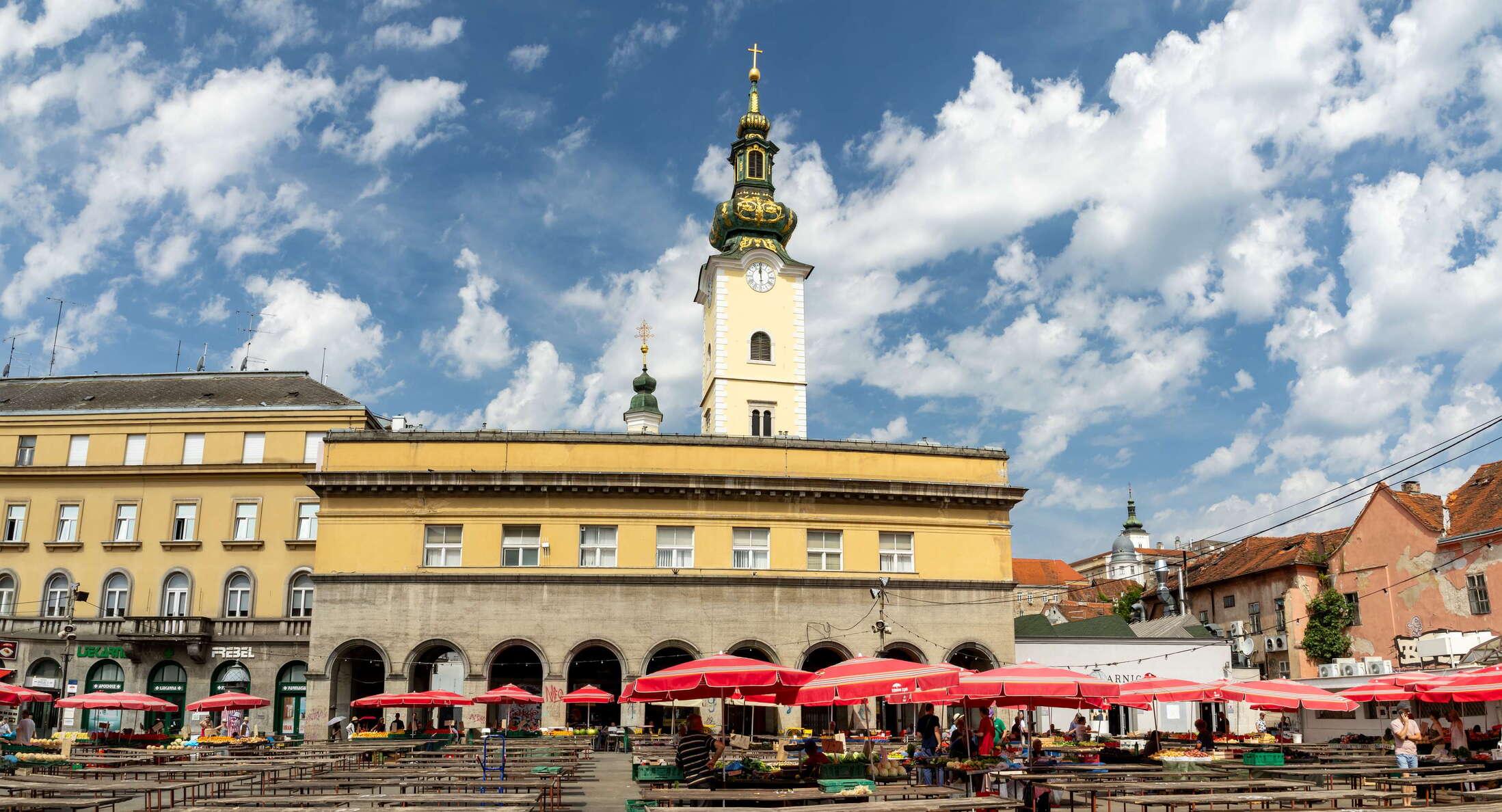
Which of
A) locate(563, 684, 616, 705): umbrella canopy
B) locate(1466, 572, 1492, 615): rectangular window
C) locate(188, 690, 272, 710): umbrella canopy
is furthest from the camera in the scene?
locate(1466, 572, 1492, 615): rectangular window

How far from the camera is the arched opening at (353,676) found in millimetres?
36656

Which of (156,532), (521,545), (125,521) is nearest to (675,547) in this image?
(521,545)

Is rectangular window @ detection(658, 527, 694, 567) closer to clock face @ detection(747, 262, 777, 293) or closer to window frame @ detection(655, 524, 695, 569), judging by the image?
window frame @ detection(655, 524, 695, 569)

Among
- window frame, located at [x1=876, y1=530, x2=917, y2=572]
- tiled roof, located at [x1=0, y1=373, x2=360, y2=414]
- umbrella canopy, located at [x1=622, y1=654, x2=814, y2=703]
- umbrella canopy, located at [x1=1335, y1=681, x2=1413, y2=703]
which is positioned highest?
tiled roof, located at [x1=0, y1=373, x2=360, y2=414]

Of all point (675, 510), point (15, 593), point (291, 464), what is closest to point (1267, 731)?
point (675, 510)

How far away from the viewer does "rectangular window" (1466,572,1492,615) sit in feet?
138

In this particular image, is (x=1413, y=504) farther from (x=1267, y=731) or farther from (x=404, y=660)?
(x=404, y=660)

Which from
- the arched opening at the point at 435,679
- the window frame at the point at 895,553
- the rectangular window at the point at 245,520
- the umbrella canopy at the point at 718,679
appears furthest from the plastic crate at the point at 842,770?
the rectangular window at the point at 245,520

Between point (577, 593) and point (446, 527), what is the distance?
489 cm

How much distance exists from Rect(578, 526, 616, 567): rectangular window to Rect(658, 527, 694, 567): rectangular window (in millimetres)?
1541

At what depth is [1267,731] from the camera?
41.9 m

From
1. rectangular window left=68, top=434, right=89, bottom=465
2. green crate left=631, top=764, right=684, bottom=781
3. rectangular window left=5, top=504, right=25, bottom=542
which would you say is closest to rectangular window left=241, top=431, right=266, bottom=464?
rectangular window left=68, top=434, right=89, bottom=465

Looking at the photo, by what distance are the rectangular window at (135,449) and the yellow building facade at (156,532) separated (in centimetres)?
6

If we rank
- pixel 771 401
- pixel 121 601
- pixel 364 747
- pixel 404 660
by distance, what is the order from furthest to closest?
pixel 771 401, pixel 121 601, pixel 404 660, pixel 364 747
